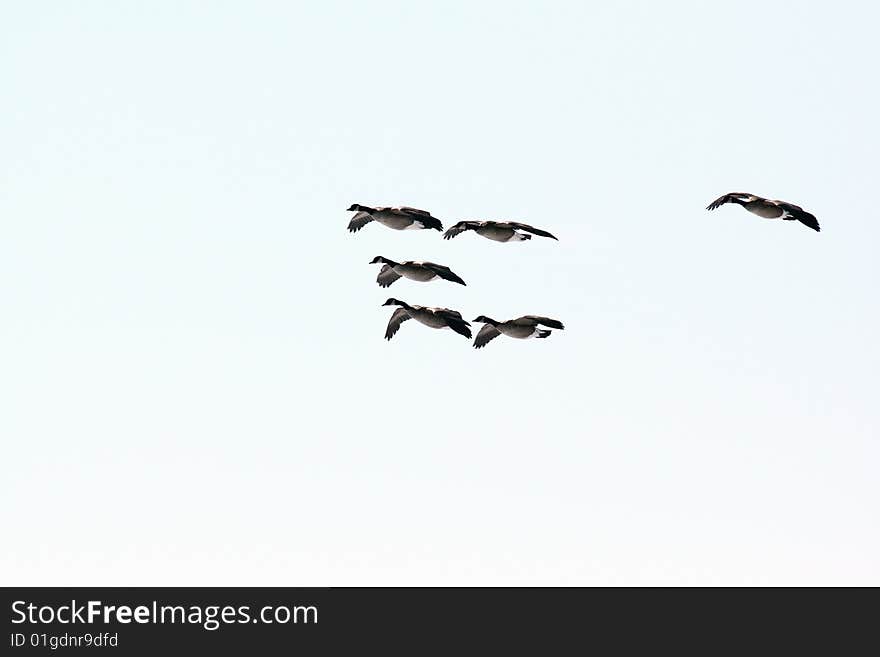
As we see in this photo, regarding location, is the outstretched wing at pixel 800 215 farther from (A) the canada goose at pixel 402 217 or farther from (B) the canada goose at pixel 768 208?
(A) the canada goose at pixel 402 217

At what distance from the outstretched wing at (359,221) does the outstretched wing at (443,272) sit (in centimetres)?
1048

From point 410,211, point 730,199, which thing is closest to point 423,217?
point 410,211

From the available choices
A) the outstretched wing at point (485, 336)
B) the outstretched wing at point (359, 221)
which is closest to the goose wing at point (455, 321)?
the outstretched wing at point (485, 336)

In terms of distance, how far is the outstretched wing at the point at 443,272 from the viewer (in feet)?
350

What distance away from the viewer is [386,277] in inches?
4624

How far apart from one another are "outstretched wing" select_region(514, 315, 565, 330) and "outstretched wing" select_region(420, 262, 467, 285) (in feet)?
18.1

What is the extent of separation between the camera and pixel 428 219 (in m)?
106

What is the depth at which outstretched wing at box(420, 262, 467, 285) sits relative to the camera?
106625 mm

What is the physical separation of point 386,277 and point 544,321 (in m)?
15.3

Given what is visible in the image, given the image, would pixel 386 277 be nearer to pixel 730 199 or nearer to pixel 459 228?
pixel 459 228
